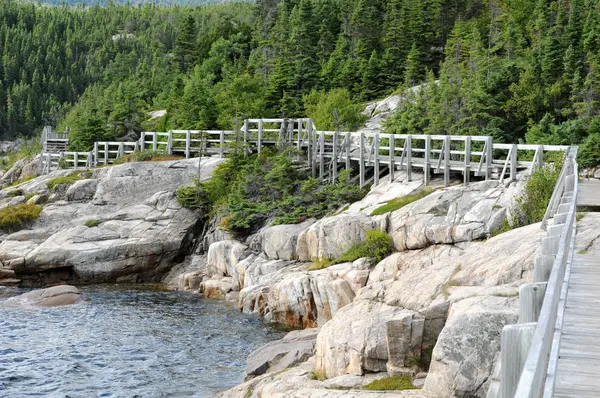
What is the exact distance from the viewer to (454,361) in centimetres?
1229

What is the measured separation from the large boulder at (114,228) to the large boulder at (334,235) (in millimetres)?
9964

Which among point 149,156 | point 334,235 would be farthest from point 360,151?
point 149,156

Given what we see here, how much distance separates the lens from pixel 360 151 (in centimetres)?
3244

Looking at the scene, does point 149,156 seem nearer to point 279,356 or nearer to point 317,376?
point 279,356

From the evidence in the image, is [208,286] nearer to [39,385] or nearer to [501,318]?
[39,385]

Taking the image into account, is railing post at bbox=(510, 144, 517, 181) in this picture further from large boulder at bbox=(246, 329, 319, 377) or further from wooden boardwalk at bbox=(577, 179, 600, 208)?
large boulder at bbox=(246, 329, 319, 377)

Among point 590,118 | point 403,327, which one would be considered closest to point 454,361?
point 403,327

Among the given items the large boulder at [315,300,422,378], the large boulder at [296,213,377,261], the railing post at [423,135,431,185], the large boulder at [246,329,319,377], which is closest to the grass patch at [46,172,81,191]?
the large boulder at [296,213,377,261]

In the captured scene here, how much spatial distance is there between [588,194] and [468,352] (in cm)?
871

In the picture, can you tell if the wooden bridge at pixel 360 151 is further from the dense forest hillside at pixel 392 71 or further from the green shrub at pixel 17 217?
the green shrub at pixel 17 217

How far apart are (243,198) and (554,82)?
1879 centimetres

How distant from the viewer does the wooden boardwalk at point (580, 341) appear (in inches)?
240

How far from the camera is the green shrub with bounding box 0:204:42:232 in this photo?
37594mm

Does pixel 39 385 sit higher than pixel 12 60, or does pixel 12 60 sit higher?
pixel 12 60
